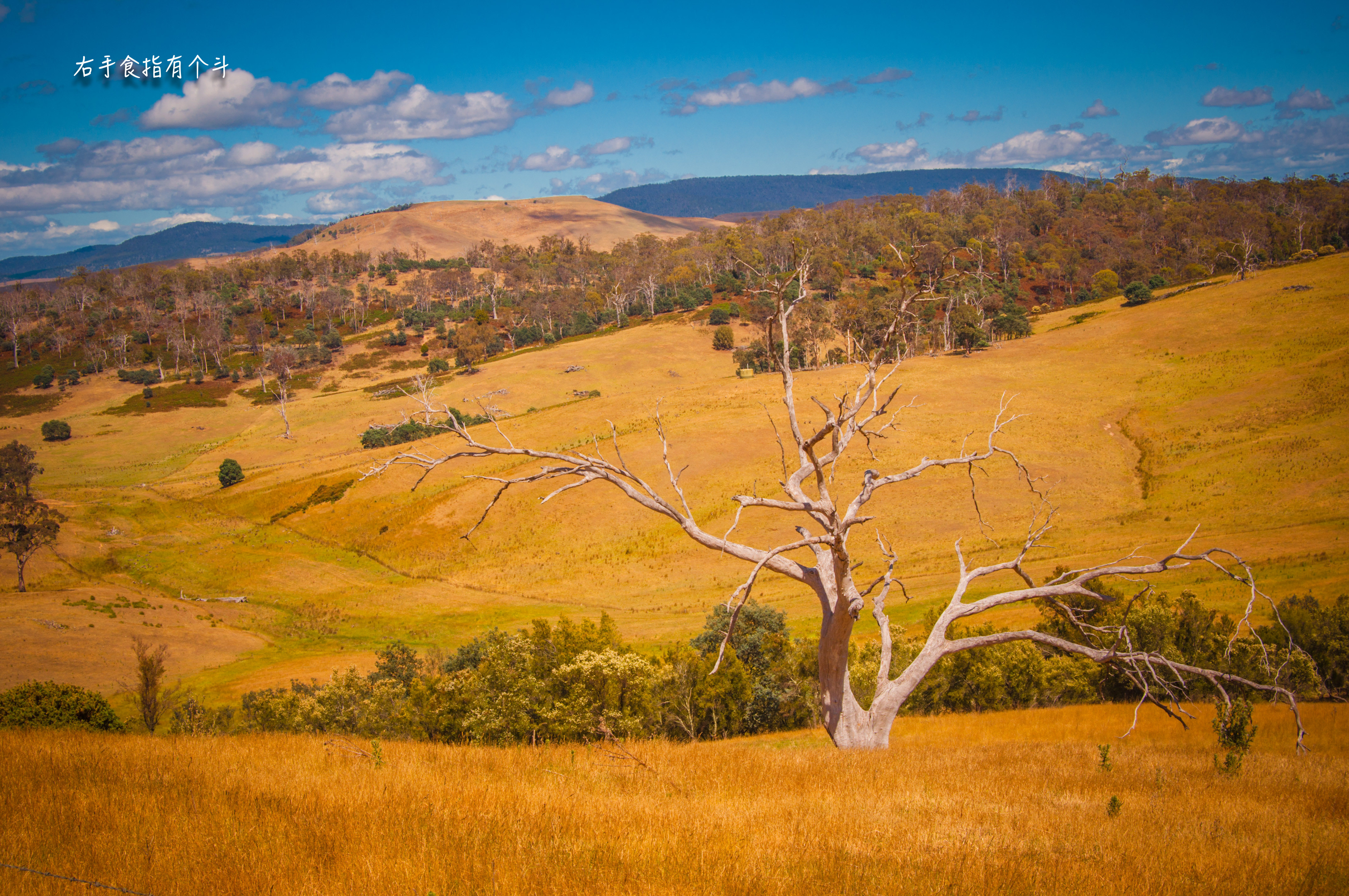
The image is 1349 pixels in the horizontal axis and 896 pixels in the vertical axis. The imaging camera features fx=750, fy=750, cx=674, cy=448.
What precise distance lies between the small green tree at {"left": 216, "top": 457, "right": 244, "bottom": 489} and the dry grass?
79.5m

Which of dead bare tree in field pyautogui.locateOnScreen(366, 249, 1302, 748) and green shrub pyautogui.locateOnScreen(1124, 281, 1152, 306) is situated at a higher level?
green shrub pyautogui.locateOnScreen(1124, 281, 1152, 306)

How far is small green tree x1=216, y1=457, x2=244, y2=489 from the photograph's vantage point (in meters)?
79.9

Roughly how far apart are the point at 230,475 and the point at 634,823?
87200mm

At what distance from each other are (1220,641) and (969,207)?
193015mm

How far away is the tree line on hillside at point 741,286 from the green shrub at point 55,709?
3684 inches

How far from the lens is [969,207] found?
193750mm

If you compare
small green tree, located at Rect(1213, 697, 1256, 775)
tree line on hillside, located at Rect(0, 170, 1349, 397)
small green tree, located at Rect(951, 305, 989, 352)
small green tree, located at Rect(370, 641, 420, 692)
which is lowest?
small green tree, located at Rect(370, 641, 420, 692)

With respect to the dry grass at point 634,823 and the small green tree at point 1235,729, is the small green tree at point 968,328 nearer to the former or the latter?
the small green tree at point 1235,729

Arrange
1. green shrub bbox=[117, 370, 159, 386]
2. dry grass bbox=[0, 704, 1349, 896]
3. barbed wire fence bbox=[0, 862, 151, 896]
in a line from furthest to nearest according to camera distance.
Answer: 1. green shrub bbox=[117, 370, 159, 386]
2. dry grass bbox=[0, 704, 1349, 896]
3. barbed wire fence bbox=[0, 862, 151, 896]

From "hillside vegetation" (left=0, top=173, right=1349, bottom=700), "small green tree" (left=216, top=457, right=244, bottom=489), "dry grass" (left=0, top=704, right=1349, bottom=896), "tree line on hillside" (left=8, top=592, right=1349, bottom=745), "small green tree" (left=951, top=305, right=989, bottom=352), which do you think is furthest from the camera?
"small green tree" (left=951, top=305, right=989, bottom=352)

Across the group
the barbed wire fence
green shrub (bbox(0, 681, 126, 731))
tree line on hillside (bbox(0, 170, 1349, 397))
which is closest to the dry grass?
the barbed wire fence

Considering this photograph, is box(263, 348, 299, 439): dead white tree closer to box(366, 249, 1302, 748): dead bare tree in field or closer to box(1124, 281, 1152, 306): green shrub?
box(366, 249, 1302, 748): dead bare tree in field

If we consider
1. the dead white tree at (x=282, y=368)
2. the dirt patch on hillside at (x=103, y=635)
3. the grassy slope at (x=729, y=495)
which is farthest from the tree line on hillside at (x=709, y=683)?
the dead white tree at (x=282, y=368)

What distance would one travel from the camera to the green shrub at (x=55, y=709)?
11.6m
